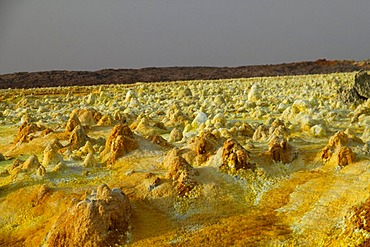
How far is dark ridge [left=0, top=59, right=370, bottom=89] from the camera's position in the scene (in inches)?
1473

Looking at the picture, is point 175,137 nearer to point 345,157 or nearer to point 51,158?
point 51,158

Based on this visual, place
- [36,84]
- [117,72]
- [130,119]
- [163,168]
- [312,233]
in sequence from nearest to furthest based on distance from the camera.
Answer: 1. [312,233]
2. [163,168]
3. [130,119]
4. [36,84]
5. [117,72]

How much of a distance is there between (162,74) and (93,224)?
37847 millimetres

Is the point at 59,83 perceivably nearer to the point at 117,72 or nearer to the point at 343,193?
the point at 117,72

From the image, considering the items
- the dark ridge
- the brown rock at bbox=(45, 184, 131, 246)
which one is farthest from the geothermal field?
the dark ridge

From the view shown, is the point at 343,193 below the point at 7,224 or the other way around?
the other way around

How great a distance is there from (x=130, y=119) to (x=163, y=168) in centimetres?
668

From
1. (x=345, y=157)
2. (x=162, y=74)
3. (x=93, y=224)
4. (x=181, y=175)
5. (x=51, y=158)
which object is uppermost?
(x=345, y=157)

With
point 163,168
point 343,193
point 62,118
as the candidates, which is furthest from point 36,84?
point 343,193

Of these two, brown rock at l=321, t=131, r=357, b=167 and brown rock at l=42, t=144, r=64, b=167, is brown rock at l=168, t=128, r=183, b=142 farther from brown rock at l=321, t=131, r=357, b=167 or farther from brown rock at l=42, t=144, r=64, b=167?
brown rock at l=321, t=131, r=357, b=167

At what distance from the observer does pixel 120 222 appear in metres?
6.21

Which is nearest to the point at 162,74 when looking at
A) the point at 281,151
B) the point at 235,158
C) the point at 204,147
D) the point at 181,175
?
the point at 204,147

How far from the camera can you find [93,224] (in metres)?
6.02

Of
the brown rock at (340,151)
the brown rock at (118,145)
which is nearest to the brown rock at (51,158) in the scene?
the brown rock at (118,145)
